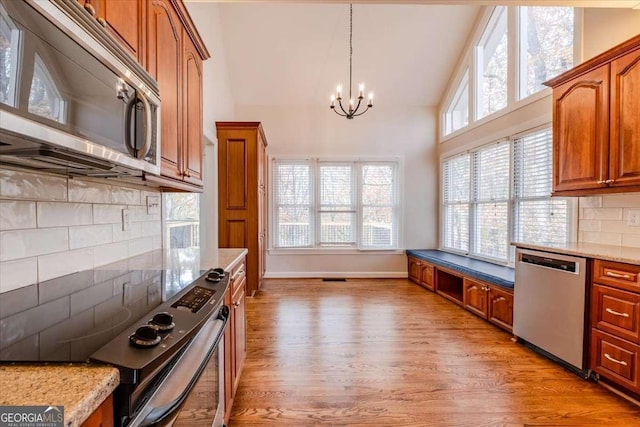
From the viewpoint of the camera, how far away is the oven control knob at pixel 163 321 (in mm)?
798

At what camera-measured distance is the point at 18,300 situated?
1021 mm

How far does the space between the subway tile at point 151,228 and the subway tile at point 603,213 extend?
149 inches

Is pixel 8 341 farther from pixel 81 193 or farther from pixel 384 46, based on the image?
pixel 384 46

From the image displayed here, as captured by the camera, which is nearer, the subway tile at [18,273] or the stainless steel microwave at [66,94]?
the stainless steel microwave at [66,94]

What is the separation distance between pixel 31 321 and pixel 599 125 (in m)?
3.51

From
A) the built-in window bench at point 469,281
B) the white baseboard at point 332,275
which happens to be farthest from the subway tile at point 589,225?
the white baseboard at point 332,275

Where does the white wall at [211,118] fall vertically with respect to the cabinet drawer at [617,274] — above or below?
above

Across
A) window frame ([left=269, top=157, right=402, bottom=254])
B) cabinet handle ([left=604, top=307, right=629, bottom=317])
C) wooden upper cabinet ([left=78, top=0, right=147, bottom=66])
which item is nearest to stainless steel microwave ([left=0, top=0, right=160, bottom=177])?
wooden upper cabinet ([left=78, top=0, right=147, bottom=66])

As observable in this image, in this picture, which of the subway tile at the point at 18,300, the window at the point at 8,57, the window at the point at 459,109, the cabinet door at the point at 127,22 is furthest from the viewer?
the window at the point at 459,109

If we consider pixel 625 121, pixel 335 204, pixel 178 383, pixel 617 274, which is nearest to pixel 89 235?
pixel 178 383

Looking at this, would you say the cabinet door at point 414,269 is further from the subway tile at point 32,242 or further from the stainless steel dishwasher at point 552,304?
the subway tile at point 32,242

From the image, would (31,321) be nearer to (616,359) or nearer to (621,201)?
(616,359)

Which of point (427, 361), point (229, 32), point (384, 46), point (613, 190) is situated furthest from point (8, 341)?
point (384, 46)

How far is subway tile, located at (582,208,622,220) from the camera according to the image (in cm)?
262
